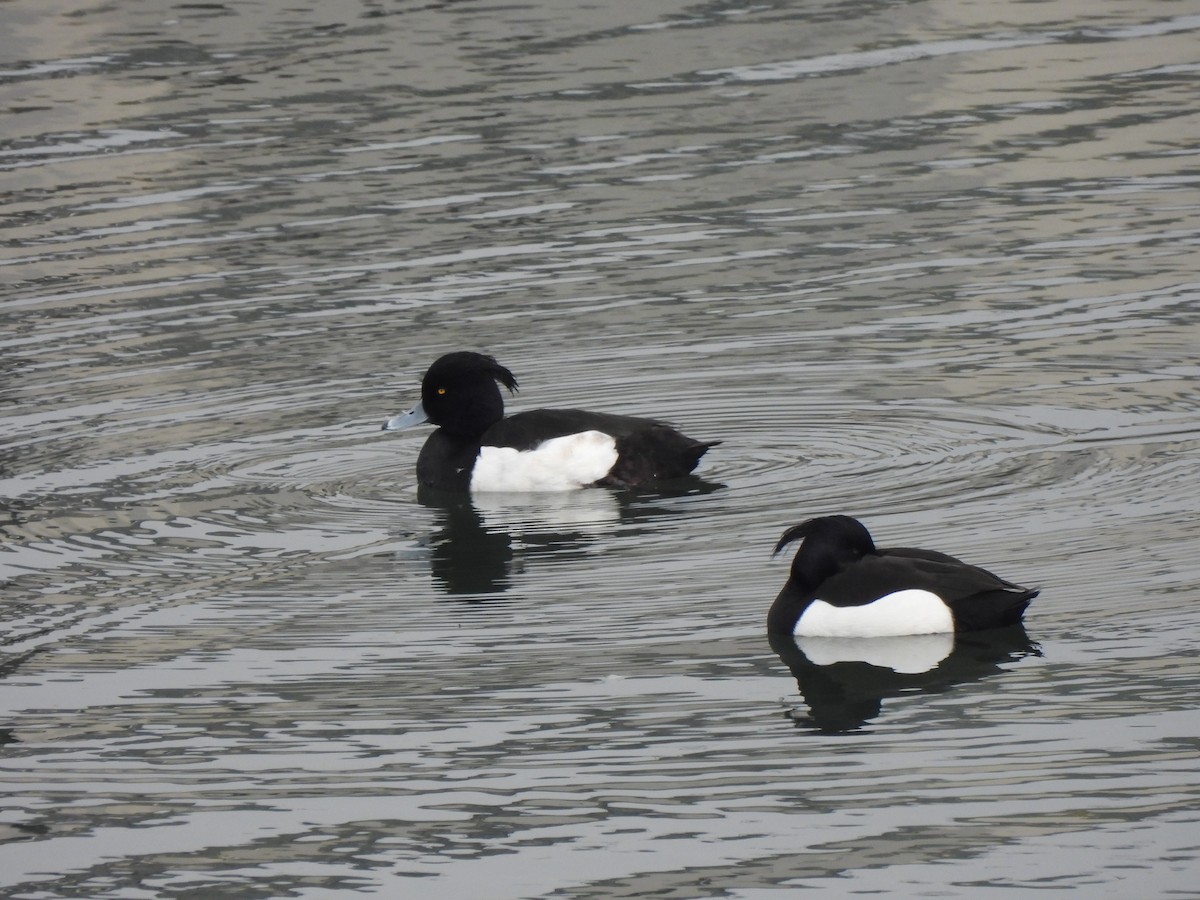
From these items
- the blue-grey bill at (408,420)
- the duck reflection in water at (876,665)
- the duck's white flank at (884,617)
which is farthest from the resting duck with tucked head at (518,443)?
the duck reflection in water at (876,665)

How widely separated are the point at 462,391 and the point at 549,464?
2.83 feet

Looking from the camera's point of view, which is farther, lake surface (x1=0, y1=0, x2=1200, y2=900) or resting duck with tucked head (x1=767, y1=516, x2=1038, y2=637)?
resting duck with tucked head (x1=767, y1=516, x2=1038, y2=637)

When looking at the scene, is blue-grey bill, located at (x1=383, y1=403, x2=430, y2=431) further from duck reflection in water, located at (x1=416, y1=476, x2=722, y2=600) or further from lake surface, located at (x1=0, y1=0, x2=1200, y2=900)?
duck reflection in water, located at (x1=416, y1=476, x2=722, y2=600)

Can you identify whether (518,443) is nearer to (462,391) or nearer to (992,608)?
(462,391)

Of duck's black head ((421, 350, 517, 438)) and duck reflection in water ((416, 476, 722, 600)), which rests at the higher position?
duck's black head ((421, 350, 517, 438))

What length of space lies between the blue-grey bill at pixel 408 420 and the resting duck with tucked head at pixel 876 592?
3.61 m

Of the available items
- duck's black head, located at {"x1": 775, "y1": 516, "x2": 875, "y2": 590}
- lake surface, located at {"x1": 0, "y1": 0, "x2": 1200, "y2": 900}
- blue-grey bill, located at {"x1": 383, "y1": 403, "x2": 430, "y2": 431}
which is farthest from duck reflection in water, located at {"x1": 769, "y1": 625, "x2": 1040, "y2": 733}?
blue-grey bill, located at {"x1": 383, "y1": 403, "x2": 430, "y2": 431}

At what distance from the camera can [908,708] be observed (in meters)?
7.98

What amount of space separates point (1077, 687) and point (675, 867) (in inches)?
79.1

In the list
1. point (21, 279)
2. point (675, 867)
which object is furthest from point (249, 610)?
point (21, 279)

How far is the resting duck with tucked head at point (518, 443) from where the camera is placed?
1138 cm

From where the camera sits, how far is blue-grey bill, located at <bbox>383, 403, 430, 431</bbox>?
39.9 feet

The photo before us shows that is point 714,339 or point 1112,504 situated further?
point 714,339

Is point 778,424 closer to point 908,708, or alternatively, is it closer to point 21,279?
point 908,708
